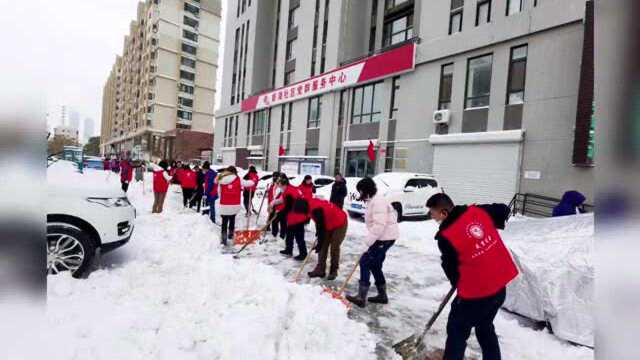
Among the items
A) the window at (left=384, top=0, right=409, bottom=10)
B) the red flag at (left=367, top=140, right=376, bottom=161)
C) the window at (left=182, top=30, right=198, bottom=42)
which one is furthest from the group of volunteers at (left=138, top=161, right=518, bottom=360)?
the window at (left=182, top=30, right=198, bottom=42)

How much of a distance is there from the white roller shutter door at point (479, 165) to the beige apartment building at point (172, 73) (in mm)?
40103

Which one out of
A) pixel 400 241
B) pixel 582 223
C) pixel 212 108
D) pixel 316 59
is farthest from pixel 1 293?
pixel 212 108

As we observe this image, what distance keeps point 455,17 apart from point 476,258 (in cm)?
1620

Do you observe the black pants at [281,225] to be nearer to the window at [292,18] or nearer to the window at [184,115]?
the window at [292,18]

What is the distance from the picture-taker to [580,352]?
11.0ft

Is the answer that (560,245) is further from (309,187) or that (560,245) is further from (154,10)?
(154,10)

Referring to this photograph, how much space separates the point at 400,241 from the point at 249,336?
19.0 ft

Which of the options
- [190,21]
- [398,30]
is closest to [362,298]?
[398,30]

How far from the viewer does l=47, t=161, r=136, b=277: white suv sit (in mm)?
3951

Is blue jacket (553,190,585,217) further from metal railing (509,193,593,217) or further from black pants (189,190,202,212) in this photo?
black pants (189,190,202,212)

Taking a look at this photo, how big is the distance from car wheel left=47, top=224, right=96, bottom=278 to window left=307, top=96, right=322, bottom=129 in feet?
61.5

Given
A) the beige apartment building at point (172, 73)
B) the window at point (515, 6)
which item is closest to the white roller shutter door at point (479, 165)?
the window at point (515, 6)

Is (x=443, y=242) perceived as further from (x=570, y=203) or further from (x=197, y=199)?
(x=197, y=199)

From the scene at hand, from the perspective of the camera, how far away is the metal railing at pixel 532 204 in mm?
11508
